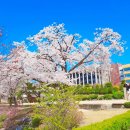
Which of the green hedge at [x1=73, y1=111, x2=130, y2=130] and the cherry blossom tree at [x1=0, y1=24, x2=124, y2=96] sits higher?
the cherry blossom tree at [x1=0, y1=24, x2=124, y2=96]

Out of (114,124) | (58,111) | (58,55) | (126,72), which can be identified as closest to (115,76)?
(126,72)

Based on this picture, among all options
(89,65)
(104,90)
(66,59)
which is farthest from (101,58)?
(104,90)

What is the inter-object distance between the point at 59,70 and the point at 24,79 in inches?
142

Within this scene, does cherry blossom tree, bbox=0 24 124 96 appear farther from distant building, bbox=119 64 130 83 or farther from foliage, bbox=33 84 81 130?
distant building, bbox=119 64 130 83

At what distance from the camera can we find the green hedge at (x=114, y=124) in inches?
532

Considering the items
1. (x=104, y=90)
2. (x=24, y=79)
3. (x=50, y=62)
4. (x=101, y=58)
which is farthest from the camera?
(x=104, y=90)

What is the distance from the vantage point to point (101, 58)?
100.0 feet

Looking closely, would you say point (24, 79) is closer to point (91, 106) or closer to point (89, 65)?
point (91, 106)

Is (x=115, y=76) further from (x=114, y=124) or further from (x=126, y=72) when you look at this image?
(x=114, y=124)

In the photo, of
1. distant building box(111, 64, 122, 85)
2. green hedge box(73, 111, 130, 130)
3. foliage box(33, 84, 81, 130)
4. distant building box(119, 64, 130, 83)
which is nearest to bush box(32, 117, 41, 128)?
foliage box(33, 84, 81, 130)

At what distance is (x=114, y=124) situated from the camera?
575 inches

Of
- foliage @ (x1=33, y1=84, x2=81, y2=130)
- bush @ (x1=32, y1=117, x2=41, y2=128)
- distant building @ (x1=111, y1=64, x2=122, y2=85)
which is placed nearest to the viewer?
foliage @ (x1=33, y1=84, x2=81, y2=130)

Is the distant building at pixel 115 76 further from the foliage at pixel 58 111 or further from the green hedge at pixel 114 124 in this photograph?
the green hedge at pixel 114 124

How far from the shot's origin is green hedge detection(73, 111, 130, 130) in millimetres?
13516
